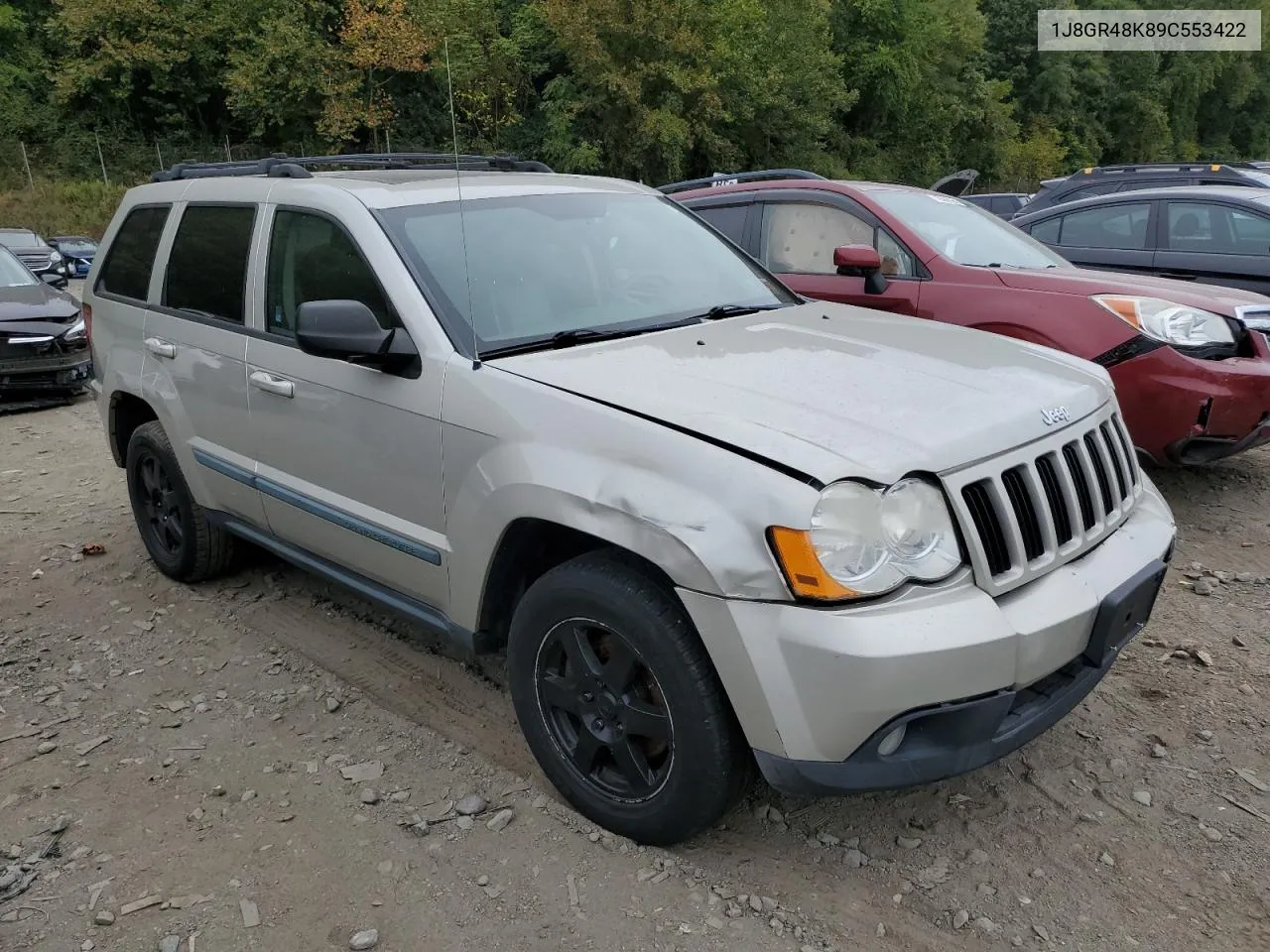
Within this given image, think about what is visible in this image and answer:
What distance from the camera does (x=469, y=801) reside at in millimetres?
2988

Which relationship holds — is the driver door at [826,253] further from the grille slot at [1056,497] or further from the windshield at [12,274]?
the windshield at [12,274]

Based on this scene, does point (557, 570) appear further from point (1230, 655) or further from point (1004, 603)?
point (1230, 655)

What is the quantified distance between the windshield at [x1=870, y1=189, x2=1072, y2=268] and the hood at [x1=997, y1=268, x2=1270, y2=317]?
0.29 m

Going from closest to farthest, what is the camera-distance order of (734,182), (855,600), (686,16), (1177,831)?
(855,600)
(1177,831)
(734,182)
(686,16)

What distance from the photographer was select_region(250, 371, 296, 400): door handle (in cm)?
349

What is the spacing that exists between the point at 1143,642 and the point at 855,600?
2.20 metres

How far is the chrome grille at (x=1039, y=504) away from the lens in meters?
2.38

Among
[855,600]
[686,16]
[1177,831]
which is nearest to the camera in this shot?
[855,600]

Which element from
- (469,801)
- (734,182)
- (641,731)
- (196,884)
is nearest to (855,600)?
(641,731)

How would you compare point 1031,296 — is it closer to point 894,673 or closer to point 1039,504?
point 1039,504

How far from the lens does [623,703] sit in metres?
2.62

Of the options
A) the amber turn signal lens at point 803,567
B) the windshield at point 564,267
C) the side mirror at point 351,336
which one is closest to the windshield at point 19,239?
the windshield at point 564,267

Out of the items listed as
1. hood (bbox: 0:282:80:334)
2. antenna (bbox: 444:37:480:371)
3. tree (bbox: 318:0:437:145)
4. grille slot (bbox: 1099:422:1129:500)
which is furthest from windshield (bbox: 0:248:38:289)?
tree (bbox: 318:0:437:145)

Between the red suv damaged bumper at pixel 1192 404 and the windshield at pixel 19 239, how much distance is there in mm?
17681
